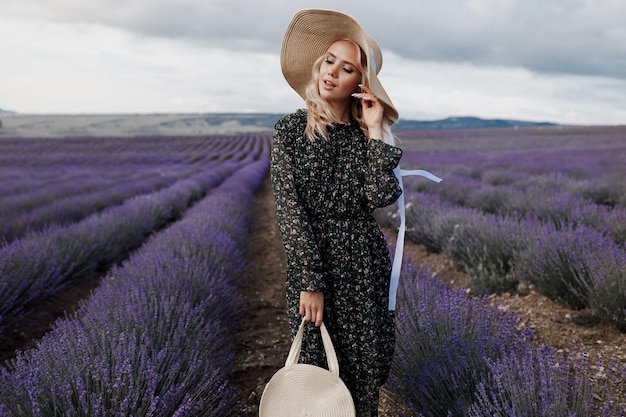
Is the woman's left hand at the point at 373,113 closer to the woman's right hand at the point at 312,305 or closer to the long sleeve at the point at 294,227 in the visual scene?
the long sleeve at the point at 294,227

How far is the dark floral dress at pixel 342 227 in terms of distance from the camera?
4.99 feet

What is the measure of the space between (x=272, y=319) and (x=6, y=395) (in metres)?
2.03

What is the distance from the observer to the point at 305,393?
1387 millimetres

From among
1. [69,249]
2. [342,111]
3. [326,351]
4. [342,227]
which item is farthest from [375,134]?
[69,249]

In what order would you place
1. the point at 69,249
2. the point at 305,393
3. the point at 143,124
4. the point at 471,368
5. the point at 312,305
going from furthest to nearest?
1. the point at 143,124
2. the point at 69,249
3. the point at 471,368
4. the point at 312,305
5. the point at 305,393

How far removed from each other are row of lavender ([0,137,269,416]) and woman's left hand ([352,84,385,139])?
1080mm

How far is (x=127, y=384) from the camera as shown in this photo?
1529 mm

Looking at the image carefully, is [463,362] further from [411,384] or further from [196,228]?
[196,228]

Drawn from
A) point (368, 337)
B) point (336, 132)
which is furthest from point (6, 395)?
point (336, 132)

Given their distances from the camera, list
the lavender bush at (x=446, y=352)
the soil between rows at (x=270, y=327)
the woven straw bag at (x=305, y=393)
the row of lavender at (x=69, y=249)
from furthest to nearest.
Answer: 1. the row of lavender at (x=69, y=249)
2. the soil between rows at (x=270, y=327)
3. the lavender bush at (x=446, y=352)
4. the woven straw bag at (x=305, y=393)

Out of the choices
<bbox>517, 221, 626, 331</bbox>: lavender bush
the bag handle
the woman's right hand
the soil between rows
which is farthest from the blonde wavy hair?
<bbox>517, 221, 626, 331</bbox>: lavender bush

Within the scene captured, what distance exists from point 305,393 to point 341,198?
63 cm

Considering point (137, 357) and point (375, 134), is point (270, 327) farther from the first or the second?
point (375, 134)

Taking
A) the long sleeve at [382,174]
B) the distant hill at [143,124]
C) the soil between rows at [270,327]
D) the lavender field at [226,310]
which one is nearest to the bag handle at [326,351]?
the lavender field at [226,310]
